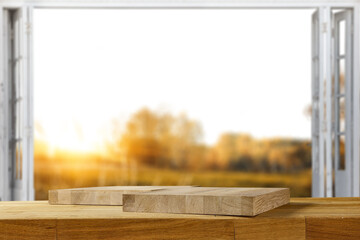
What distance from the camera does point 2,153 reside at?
3686 millimetres

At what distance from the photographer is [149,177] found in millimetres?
11383

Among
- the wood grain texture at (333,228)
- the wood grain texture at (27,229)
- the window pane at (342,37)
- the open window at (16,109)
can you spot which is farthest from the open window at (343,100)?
the wood grain texture at (27,229)

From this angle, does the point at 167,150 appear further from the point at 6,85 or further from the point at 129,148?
the point at 6,85

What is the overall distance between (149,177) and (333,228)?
35.6 feet

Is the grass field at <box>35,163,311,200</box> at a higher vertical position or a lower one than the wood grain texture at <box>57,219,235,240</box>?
lower

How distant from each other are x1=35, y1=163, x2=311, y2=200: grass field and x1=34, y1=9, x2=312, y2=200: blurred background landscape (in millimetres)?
23

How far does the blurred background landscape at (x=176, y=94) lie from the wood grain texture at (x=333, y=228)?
1002cm

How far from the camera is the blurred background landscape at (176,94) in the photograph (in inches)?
416

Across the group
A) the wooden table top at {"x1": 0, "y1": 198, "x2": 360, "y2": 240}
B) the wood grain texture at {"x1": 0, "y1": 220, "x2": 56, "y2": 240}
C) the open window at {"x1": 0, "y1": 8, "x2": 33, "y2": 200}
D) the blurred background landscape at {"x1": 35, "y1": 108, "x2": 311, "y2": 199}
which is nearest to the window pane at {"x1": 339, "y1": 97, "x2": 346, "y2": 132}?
the open window at {"x1": 0, "y1": 8, "x2": 33, "y2": 200}

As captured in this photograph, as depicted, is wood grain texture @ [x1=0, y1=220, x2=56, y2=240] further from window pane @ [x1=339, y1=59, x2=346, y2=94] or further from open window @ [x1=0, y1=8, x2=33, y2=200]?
window pane @ [x1=339, y1=59, x2=346, y2=94]

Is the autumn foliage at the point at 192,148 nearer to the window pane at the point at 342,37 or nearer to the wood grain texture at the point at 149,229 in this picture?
the window pane at the point at 342,37

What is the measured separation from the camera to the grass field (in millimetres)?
10641

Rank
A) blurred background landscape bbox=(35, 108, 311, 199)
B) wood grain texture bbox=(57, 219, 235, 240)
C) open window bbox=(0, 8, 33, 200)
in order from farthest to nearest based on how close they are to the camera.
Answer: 1. blurred background landscape bbox=(35, 108, 311, 199)
2. open window bbox=(0, 8, 33, 200)
3. wood grain texture bbox=(57, 219, 235, 240)

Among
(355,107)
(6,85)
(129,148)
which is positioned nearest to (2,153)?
(6,85)
